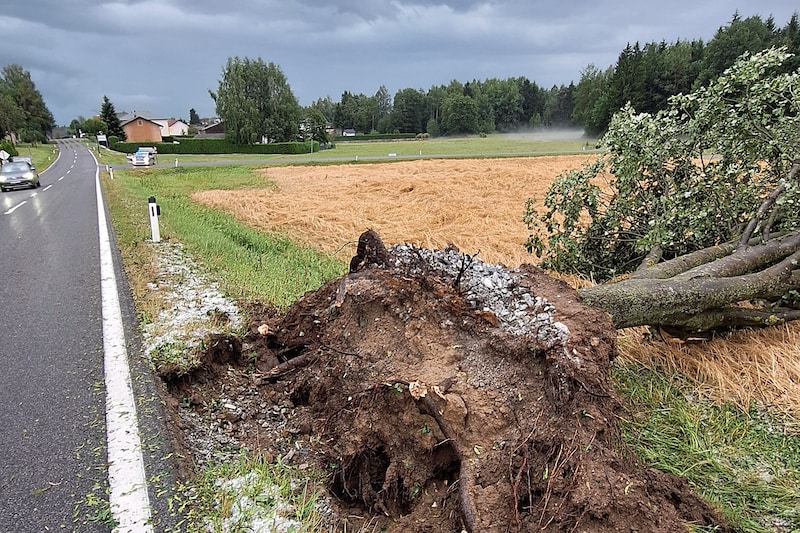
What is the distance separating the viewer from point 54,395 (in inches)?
150

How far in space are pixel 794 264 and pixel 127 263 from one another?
27.9 feet

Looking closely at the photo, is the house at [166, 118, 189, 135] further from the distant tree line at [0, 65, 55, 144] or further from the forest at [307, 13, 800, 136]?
the forest at [307, 13, 800, 136]

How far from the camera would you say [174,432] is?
10.7 feet

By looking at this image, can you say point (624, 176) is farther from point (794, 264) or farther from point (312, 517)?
point (312, 517)

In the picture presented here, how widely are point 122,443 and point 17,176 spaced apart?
24.7 meters

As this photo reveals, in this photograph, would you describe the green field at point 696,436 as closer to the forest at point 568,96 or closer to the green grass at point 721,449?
the green grass at point 721,449

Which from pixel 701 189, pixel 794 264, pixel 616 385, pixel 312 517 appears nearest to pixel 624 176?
pixel 701 189

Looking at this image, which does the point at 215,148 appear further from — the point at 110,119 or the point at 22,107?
the point at 22,107

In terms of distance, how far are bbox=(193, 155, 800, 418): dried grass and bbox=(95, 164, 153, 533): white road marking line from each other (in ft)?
11.8

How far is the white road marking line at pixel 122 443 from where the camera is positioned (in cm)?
256

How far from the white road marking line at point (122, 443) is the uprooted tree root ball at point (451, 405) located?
0.43 m

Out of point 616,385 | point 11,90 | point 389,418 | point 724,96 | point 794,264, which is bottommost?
point 616,385

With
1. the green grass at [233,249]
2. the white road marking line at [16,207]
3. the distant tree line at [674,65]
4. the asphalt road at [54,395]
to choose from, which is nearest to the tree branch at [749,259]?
the green grass at [233,249]

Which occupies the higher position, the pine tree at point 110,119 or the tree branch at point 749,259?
the pine tree at point 110,119
